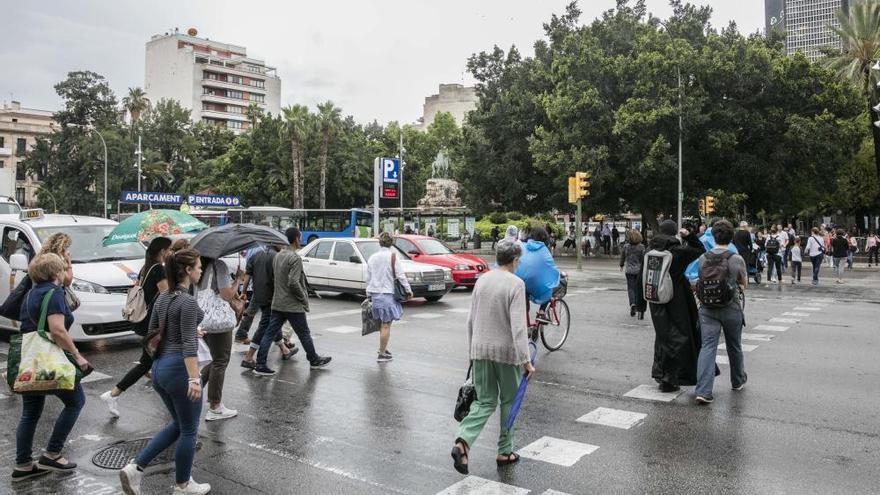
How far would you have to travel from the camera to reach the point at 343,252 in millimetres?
15805

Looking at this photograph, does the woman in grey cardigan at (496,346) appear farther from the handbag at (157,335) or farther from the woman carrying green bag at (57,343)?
the woman carrying green bag at (57,343)

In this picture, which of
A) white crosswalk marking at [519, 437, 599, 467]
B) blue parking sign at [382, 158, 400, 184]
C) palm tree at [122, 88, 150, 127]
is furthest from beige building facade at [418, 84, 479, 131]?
white crosswalk marking at [519, 437, 599, 467]

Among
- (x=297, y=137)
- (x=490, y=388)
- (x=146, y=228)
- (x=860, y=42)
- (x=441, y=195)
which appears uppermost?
(x=860, y=42)

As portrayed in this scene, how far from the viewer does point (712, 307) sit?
22.4ft

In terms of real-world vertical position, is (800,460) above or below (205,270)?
below

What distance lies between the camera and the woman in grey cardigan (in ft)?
15.1

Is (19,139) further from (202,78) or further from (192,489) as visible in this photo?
(192,489)

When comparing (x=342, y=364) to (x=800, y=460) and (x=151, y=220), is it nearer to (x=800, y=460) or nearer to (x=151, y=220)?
(x=151, y=220)

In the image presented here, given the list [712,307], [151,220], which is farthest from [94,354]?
[712,307]

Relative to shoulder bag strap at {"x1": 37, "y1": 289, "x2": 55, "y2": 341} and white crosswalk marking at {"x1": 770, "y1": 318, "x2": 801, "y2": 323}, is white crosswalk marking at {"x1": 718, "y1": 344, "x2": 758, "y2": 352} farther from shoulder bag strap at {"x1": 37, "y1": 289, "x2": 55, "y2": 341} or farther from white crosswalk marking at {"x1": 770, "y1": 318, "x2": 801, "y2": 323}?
shoulder bag strap at {"x1": 37, "y1": 289, "x2": 55, "y2": 341}

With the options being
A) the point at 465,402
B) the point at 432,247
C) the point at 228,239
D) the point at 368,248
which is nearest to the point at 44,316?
the point at 228,239

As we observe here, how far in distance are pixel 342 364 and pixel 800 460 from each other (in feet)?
17.3

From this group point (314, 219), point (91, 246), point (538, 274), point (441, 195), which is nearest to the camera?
point (538, 274)

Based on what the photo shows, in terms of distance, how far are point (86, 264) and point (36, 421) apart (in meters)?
5.41
